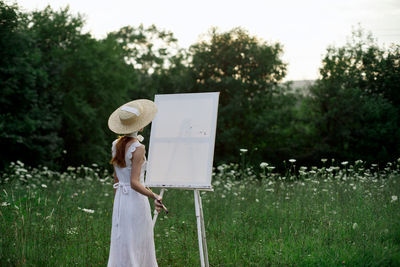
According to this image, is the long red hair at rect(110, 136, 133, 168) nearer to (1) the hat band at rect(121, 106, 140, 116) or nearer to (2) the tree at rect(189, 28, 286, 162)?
(1) the hat band at rect(121, 106, 140, 116)

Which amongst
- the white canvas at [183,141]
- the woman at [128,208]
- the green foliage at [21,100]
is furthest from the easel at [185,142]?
the green foliage at [21,100]

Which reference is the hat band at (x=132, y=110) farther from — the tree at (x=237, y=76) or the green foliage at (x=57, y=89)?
the tree at (x=237, y=76)

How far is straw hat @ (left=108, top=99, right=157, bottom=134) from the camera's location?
12.3 feet

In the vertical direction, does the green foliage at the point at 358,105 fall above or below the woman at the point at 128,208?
above

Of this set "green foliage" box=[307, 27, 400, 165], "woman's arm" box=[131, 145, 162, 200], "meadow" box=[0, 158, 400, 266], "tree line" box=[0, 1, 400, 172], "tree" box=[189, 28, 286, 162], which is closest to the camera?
"woman's arm" box=[131, 145, 162, 200]

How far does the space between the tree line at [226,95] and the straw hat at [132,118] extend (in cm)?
1354

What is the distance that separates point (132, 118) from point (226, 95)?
20006 mm

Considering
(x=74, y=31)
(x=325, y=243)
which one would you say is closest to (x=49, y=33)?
(x=74, y=31)

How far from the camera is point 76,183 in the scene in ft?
31.3

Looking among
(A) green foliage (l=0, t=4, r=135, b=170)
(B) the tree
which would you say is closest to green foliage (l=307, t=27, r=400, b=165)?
(B) the tree

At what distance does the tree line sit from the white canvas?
12661 mm

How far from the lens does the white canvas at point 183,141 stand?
15.4ft

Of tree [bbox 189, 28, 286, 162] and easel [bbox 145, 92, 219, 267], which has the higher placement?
tree [bbox 189, 28, 286, 162]

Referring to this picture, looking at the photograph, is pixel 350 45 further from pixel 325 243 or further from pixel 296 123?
pixel 325 243
